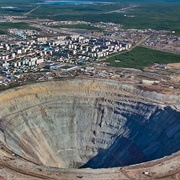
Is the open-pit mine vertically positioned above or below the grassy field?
above

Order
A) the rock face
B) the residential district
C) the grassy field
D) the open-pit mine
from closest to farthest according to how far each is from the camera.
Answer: the open-pit mine < the rock face < the residential district < the grassy field

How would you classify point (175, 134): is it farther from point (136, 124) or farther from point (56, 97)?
point (56, 97)

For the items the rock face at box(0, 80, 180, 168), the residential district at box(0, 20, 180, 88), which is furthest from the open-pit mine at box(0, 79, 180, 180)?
the residential district at box(0, 20, 180, 88)

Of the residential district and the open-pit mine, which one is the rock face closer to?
the open-pit mine

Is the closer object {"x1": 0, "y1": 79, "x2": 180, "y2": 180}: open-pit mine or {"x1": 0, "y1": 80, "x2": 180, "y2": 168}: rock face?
{"x1": 0, "y1": 79, "x2": 180, "y2": 180}: open-pit mine

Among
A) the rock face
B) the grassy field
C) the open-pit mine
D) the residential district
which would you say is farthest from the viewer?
the grassy field

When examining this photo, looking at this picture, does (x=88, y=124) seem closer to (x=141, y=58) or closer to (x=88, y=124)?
(x=88, y=124)

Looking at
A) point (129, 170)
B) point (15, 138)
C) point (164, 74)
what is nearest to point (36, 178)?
point (129, 170)

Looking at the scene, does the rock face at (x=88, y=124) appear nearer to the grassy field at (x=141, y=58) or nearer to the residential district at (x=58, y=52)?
the residential district at (x=58, y=52)
